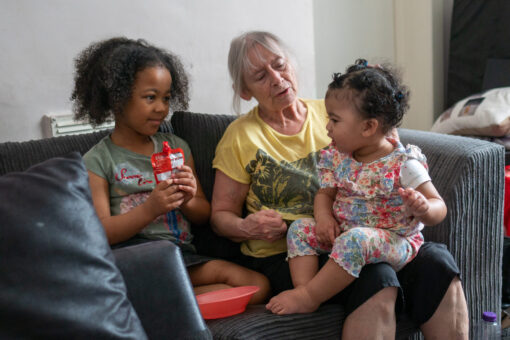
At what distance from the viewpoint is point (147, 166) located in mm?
1627

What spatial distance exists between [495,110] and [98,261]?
2091 millimetres

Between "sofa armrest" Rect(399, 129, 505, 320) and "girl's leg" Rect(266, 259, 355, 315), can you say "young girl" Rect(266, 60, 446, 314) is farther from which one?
"sofa armrest" Rect(399, 129, 505, 320)

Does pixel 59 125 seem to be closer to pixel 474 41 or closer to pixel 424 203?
pixel 424 203

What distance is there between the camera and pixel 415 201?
1303 mm

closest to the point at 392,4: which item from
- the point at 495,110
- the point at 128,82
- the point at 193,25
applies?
the point at 495,110

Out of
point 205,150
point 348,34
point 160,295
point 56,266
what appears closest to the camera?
point 56,266

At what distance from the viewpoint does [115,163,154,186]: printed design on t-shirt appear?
1578mm

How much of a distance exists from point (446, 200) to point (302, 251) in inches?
18.5

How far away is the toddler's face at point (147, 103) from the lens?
159 cm

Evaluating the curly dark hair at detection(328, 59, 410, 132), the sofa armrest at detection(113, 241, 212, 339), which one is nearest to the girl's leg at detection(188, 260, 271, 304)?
the sofa armrest at detection(113, 241, 212, 339)

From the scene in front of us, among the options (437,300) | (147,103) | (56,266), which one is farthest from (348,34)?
(56,266)

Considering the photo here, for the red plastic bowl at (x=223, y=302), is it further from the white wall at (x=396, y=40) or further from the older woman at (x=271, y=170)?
the white wall at (x=396, y=40)

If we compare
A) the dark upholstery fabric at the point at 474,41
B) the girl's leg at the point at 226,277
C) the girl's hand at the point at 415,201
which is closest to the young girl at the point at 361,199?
the girl's hand at the point at 415,201

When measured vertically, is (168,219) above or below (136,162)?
below
